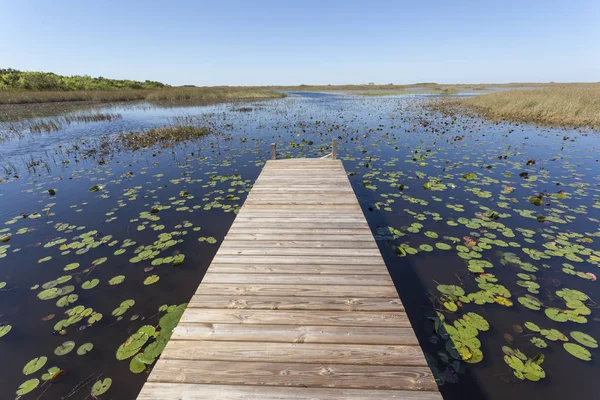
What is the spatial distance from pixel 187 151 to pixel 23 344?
1091 cm

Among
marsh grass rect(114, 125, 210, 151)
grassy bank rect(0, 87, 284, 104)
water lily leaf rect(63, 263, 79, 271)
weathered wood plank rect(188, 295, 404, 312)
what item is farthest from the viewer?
grassy bank rect(0, 87, 284, 104)

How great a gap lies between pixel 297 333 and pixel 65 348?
326cm

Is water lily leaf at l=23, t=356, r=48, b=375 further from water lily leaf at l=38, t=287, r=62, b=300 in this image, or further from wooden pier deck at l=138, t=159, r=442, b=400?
wooden pier deck at l=138, t=159, r=442, b=400

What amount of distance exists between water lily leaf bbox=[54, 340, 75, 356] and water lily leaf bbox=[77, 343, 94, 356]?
11cm

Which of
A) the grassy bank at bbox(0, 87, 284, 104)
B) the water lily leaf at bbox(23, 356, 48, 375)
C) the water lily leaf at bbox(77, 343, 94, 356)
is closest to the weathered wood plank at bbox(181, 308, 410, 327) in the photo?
the water lily leaf at bbox(77, 343, 94, 356)

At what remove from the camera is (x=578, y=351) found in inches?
124

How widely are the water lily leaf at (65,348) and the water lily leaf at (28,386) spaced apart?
1.09 feet

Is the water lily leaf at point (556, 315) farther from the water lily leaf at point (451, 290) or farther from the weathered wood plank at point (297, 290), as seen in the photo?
the weathered wood plank at point (297, 290)

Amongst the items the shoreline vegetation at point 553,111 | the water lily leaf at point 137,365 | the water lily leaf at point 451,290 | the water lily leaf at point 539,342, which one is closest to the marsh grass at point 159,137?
the water lily leaf at point 137,365

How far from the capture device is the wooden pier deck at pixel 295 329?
2.04 metres

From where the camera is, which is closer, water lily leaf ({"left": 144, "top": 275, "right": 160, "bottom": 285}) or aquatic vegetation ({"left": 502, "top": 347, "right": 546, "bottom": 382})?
aquatic vegetation ({"left": 502, "top": 347, "right": 546, "bottom": 382})

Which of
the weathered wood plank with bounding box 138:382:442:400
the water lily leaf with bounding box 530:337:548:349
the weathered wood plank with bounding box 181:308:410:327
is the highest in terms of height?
the weathered wood plank with bounding box 181:308:410:327

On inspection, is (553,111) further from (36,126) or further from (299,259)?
(36,126)

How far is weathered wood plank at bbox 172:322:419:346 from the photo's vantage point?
2.41 m
